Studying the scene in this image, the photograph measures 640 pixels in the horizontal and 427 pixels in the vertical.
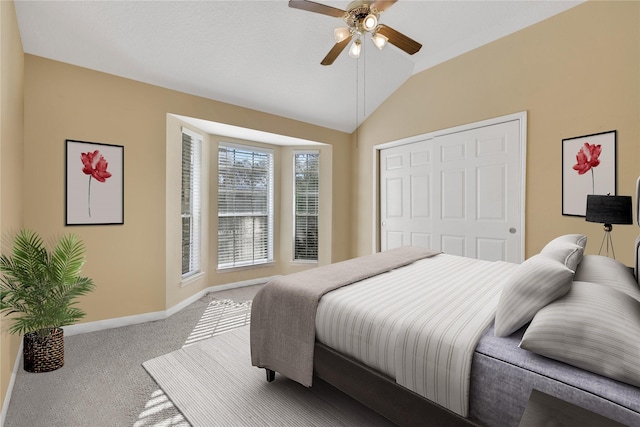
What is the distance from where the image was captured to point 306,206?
15.7 ft

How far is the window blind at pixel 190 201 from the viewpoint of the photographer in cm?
361

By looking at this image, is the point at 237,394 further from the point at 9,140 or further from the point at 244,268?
the point at 244,268

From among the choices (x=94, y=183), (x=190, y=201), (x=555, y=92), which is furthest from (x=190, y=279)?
(x=555, y=92)

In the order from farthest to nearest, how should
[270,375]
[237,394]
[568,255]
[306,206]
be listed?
1. [306,206]
2. [270,375]
3. [237,394]
4. [568,255]

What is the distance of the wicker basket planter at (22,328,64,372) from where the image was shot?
2.06 meters

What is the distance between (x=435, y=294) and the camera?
1658 millimetres

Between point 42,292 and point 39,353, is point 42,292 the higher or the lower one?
the higher one

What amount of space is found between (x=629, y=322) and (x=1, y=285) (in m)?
3.10

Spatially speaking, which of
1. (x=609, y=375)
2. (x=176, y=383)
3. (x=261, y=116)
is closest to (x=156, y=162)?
(x=261, y=116)

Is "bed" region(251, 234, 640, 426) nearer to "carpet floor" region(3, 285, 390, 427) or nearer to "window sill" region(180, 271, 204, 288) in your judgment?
"carpet floor" region(3, 285, 390, 427)

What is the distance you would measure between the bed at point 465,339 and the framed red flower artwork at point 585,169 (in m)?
0.89

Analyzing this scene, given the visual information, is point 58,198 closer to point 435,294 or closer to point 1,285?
point 1,285

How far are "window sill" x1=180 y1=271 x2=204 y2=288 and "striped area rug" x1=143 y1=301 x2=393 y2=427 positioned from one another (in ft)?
3.92

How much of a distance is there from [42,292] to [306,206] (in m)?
3.35
